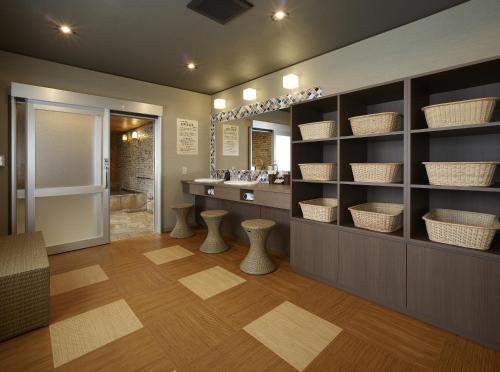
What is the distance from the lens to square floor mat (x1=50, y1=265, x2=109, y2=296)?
2.36 meters

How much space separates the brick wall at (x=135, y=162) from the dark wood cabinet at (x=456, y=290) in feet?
17.4

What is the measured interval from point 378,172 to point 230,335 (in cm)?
165

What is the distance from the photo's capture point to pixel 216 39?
2.68m

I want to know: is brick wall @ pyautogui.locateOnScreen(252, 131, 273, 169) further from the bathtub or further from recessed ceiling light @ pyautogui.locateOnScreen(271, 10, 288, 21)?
the bathtub

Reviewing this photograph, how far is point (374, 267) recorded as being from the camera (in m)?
2.06

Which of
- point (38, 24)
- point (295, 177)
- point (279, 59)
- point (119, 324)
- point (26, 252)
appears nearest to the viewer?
point (119, 324)

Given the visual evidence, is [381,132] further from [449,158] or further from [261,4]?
[261,4]

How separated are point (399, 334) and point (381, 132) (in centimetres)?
147

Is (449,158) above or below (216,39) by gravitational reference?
below

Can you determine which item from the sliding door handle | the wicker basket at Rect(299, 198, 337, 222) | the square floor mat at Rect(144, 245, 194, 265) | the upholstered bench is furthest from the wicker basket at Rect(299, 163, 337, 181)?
the sliding door handle

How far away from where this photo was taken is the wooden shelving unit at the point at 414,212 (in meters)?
1.63

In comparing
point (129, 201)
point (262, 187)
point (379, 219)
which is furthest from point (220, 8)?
point (129, 201)

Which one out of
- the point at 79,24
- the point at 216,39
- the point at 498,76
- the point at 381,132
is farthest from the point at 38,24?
the point at 498,76

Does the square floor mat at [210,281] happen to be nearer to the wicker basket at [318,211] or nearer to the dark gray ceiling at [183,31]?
the wicker basket at [318,211]
